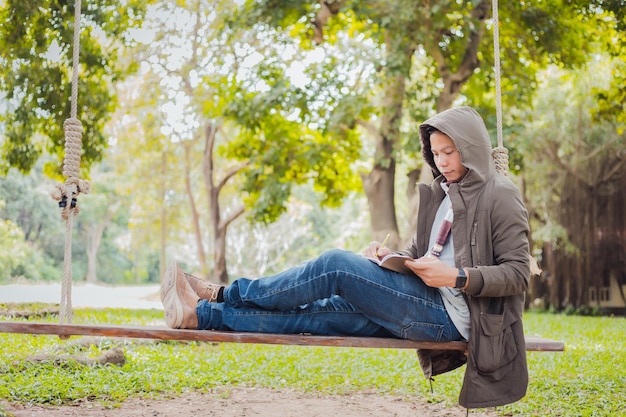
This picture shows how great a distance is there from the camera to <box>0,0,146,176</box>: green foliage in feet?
21.1

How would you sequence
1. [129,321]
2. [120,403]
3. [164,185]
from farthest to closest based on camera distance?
[164,185] → [129,321] → [120,403]

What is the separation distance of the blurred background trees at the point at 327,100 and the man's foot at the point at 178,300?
479 centimetres

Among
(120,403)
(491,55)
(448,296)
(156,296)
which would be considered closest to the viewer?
(448,296)

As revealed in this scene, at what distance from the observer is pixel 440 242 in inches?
88.7

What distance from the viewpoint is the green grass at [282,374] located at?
3533mm

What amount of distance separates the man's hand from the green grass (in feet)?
5.70

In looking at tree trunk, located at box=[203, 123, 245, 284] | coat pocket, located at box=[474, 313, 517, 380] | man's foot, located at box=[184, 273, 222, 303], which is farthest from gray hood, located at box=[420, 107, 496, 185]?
tree trunk, located at box=[203, 123, 245, 284]

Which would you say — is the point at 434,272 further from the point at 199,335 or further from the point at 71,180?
the point at 71,180

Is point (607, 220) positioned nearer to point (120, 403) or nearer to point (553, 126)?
point (553, 126)

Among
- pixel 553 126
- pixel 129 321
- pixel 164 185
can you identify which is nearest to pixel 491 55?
pixel 553 126

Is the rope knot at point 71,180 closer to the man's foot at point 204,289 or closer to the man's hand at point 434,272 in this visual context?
the man's foot at point 204,289

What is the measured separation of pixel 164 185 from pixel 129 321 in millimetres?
8135

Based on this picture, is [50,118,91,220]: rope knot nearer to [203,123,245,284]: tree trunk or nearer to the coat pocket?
the coat pocket

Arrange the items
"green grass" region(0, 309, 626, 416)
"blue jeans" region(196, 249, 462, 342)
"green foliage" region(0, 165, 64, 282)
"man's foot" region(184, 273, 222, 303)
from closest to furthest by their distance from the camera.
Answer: "blue jeans" region(196, 249, 462, 342) < "man's foot" region(184, 273, 222, 303) < "green grass" region(0, 309, 626, 416) < "green foliage" region(0, 165, 64, 282)
